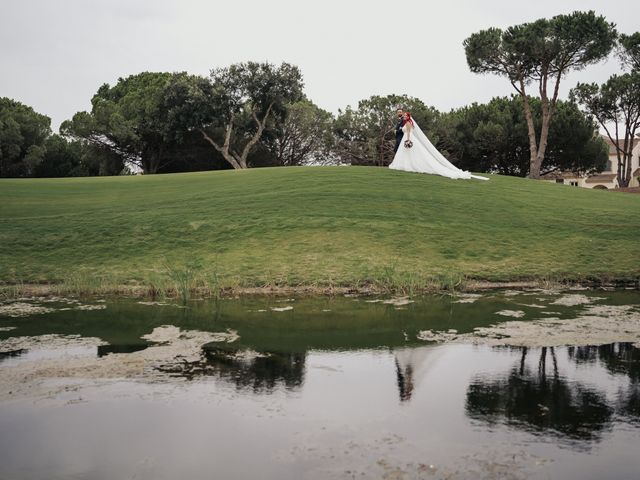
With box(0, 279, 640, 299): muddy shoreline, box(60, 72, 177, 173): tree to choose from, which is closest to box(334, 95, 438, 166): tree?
box(60, 72, 177, 173): tree

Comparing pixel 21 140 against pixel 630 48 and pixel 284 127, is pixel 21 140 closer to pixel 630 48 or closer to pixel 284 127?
pixel 284 127

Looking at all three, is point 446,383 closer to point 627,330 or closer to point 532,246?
point 627,330

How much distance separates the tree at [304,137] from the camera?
258 feet

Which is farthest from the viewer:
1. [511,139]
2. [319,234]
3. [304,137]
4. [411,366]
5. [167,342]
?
[304,137]

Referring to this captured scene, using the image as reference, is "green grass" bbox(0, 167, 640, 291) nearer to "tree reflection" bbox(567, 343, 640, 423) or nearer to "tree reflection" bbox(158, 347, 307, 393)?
"tree reflection" bbox(567, 343, 640, 423)

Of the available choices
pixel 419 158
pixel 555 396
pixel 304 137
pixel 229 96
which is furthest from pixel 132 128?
pixel 555 396

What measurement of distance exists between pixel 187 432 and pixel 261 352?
3.73 m

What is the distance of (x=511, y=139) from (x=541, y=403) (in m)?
70.3

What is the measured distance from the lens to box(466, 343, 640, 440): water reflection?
7.35 m

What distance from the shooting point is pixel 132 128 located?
234 feet

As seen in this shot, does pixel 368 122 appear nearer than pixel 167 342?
No

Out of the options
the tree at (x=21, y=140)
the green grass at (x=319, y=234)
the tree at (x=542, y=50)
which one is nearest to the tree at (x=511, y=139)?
the tree at (x=542, y=50)

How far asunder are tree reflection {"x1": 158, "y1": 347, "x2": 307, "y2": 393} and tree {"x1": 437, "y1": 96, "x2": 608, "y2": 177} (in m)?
65.9

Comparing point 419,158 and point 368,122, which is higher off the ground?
point 368,122
